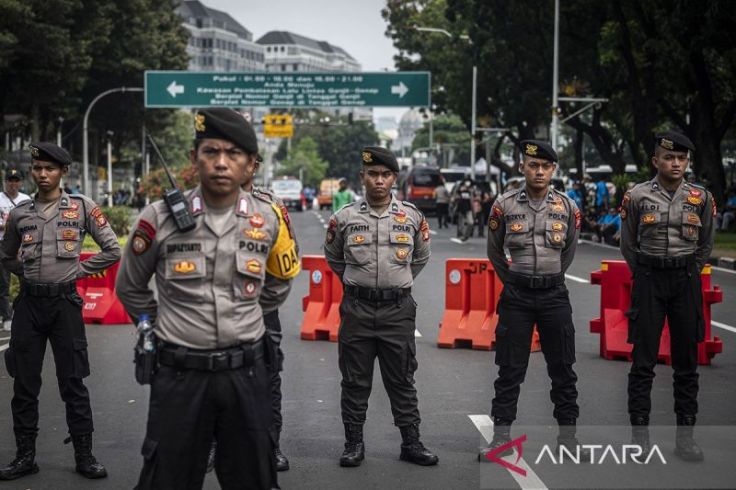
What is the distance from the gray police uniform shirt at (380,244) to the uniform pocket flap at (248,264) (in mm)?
2514

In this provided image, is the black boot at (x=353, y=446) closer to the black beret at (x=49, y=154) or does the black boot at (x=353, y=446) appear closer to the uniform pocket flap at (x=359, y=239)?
the uniform pocket flap at (x=359, y=239)

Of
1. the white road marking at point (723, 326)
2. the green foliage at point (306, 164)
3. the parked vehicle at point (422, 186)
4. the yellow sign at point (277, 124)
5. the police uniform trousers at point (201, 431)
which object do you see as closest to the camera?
the police uniform trousers at point (201, 431)

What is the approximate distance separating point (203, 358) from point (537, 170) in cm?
313

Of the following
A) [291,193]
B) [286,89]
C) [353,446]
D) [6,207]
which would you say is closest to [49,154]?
[353,446]

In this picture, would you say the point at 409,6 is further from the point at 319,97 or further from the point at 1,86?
the point at 1,86

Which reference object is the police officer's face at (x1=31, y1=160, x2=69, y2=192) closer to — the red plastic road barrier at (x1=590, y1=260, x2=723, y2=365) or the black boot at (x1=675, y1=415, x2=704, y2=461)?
the black boot at (x1=675, y1=415, x2=704, y2=461)

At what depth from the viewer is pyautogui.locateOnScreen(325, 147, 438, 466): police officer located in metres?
7.19

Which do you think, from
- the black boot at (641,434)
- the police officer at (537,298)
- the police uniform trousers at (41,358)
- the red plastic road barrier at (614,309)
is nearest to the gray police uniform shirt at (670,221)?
the police officer at (537,298)

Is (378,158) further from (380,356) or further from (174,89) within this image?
(174,89)

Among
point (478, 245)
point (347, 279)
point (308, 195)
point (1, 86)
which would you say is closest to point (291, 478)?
point (347, 279)

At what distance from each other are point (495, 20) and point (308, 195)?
4092cm

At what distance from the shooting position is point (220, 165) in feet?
15.3

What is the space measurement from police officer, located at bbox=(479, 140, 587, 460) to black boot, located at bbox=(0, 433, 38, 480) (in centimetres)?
265

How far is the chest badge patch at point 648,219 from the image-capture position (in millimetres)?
7301
